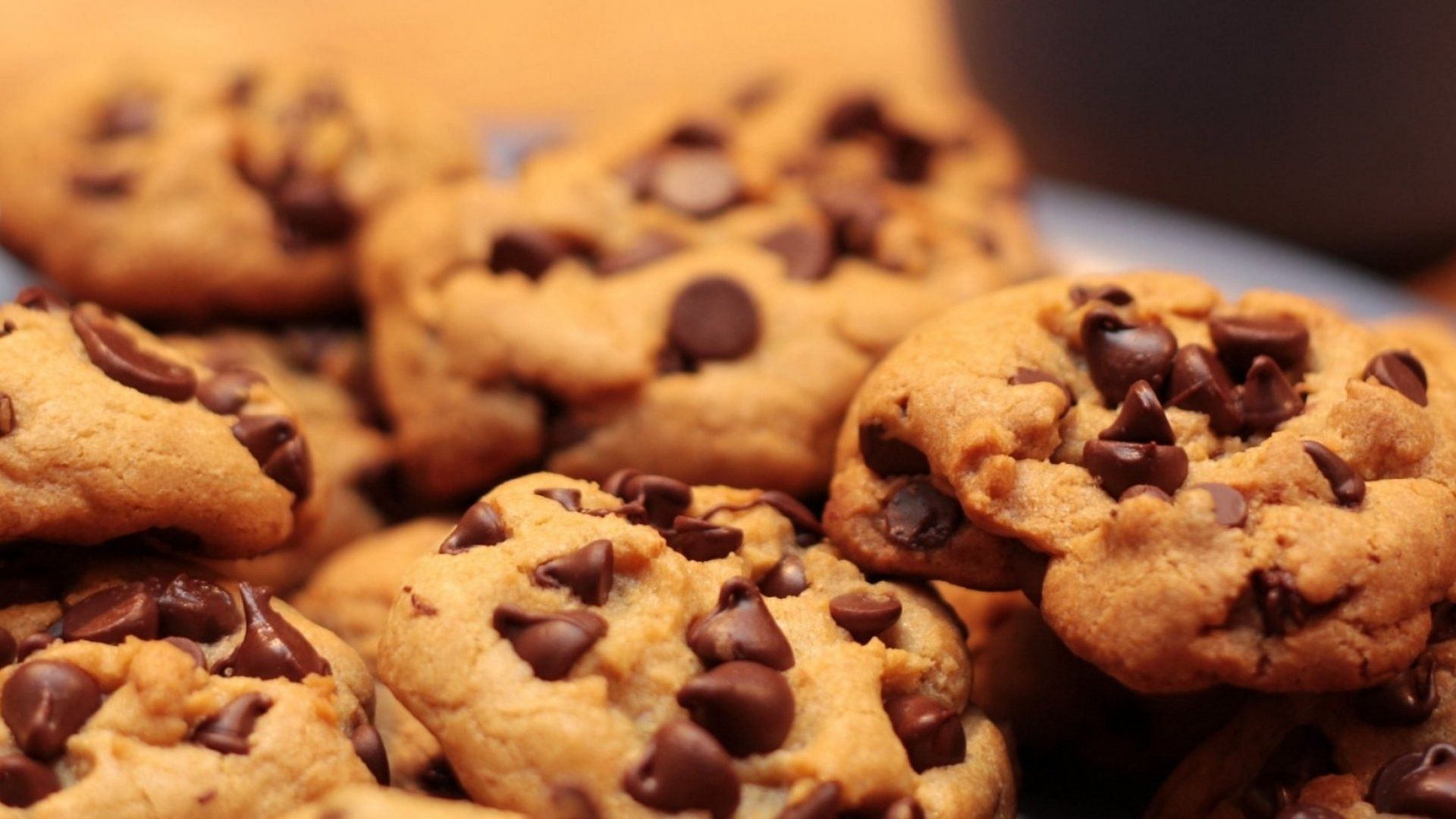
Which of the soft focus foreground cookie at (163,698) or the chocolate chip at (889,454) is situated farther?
the chocolate chip at (889,454)

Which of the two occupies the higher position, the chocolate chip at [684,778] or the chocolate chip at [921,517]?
the chocolate chip at [921,517]

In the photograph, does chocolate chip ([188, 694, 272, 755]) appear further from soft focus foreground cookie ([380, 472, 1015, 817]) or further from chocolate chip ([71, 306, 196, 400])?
chocolate chip ([71, 306, 196, 400])

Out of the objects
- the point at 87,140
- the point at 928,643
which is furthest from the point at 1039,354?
the point at 87,140

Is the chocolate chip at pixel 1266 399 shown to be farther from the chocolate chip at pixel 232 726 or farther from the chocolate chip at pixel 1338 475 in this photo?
the chocolate chip at pixel 232 726

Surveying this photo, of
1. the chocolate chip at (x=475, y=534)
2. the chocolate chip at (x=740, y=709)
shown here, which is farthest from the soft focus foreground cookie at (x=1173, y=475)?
the chocolate chip at (x=475, y=534)

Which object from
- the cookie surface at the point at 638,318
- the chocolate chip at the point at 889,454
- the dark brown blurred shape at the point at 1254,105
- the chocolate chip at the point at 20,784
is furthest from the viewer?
the dark brown blurred shape at the point at 1254,105

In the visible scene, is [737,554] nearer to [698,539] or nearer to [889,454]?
[698,539]

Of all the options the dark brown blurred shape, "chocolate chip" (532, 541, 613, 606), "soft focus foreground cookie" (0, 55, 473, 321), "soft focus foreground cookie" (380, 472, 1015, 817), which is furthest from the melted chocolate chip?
the dark brown blurred shape
